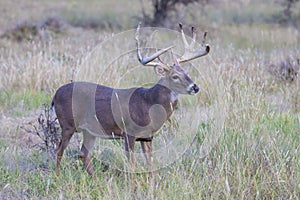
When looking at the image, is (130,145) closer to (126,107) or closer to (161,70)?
(126,107)

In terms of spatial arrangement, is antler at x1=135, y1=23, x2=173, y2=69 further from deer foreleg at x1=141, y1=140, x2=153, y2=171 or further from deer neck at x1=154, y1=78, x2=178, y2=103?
deer foreleg at x1=141, y1=140, x2=153, y2=171

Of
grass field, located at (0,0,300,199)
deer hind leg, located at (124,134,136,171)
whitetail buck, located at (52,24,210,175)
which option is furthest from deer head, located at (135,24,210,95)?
grass field, located at (0,0,300,199)

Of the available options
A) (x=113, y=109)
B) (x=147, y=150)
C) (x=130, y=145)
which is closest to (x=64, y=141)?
(x=113, y=109)

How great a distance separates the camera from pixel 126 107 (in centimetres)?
557

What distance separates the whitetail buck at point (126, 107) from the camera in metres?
5.45

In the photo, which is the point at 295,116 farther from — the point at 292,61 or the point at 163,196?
the point at 163,196

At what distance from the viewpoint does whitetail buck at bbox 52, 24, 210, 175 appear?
17.9 ft

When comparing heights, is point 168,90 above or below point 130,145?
above

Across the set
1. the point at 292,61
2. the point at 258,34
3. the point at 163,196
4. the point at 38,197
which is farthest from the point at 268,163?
the point at 258,34

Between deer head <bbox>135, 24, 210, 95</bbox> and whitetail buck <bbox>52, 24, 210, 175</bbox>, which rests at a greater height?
deer head <bbox>135, 24, 210, 95</bbox>

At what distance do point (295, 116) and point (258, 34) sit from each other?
922cm

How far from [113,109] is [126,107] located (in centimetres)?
13

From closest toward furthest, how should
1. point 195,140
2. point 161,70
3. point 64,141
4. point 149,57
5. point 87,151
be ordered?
point 149,57 → point 161,70 → point 64,141 → point 87,151 → point 195,140

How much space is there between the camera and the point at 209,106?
7.62 metres
